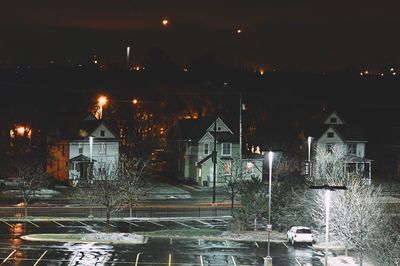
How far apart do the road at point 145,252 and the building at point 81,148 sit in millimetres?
34608

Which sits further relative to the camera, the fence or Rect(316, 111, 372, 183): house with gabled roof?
Rect(316, 111, 372, 183): house with gabled roof

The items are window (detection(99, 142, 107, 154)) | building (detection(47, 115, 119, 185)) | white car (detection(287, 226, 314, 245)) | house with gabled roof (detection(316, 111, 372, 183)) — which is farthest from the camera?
house with gabled roof (detection(316, 111, 372, 183))

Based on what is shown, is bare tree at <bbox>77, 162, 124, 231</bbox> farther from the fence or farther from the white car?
the white car

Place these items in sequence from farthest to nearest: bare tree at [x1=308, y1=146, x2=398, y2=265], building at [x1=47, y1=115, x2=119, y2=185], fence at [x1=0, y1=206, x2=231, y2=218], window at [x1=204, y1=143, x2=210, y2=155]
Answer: window at [x1=204, y1=143, x2=210, y2=155] < building at [x1=47, y1=115, x2=119, y2=185] < fence at [x1=0, y1=206, x2=231, y2=218] < bare tree at [x1=308, y1=146, x2=398, y2=265]

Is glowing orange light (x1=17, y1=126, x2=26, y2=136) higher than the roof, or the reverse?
glowing orange light (x1=17, y1=126, x2=26, y2=136)

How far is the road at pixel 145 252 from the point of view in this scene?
38094mm

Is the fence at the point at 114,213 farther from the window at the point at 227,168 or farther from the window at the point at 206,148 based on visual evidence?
the window at the point at 206,148

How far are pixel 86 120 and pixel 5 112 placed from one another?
1531 cm

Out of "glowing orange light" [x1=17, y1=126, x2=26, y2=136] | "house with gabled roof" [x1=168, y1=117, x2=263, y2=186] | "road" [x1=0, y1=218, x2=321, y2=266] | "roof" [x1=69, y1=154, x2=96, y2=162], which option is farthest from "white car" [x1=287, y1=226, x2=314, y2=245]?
"glowing orange light" [x1=17, y1=126, x2=26, y2=136]

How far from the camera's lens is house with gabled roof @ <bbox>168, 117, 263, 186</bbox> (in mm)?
86812

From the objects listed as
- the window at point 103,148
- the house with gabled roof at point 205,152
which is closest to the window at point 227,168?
the house with gabled roof at point 205,152

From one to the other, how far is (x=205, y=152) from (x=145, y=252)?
4768 cm

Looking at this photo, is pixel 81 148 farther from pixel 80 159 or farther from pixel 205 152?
pixel 205 152

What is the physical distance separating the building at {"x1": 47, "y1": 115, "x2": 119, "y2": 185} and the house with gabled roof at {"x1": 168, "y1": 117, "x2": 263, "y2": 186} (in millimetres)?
10173
